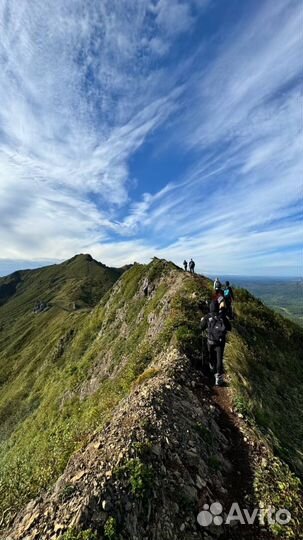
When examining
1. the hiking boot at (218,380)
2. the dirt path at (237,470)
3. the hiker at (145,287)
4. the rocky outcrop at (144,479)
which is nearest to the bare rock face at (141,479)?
the rocky outcrop at (144,479)

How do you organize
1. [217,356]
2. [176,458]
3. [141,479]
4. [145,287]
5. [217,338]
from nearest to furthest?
1. [141,479]
2. [176,458]
3. [217,356]
4. [217,338]
5. [145,287]

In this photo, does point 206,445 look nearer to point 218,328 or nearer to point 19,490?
point 218,328

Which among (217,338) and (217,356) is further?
(217,338)

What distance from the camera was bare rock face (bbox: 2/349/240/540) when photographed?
7.18 metres

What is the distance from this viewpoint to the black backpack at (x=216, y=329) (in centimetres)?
1474

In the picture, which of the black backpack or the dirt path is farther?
the black backpack

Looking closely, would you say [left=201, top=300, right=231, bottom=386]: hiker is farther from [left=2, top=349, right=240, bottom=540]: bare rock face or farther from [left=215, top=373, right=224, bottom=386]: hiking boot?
[left=2, top=349, right=240, bottom=540]: bare rock face

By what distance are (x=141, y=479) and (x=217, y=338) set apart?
7902 mm

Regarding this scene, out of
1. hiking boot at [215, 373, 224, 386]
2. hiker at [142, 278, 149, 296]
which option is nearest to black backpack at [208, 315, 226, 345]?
hiking boot at [215, 373, 224, 386]

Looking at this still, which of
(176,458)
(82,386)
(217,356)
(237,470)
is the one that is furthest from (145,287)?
(176,458)

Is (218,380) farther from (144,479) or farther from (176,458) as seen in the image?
(144,479)

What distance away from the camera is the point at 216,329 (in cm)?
1485

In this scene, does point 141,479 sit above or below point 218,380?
below

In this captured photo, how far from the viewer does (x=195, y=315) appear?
22.0 metres
